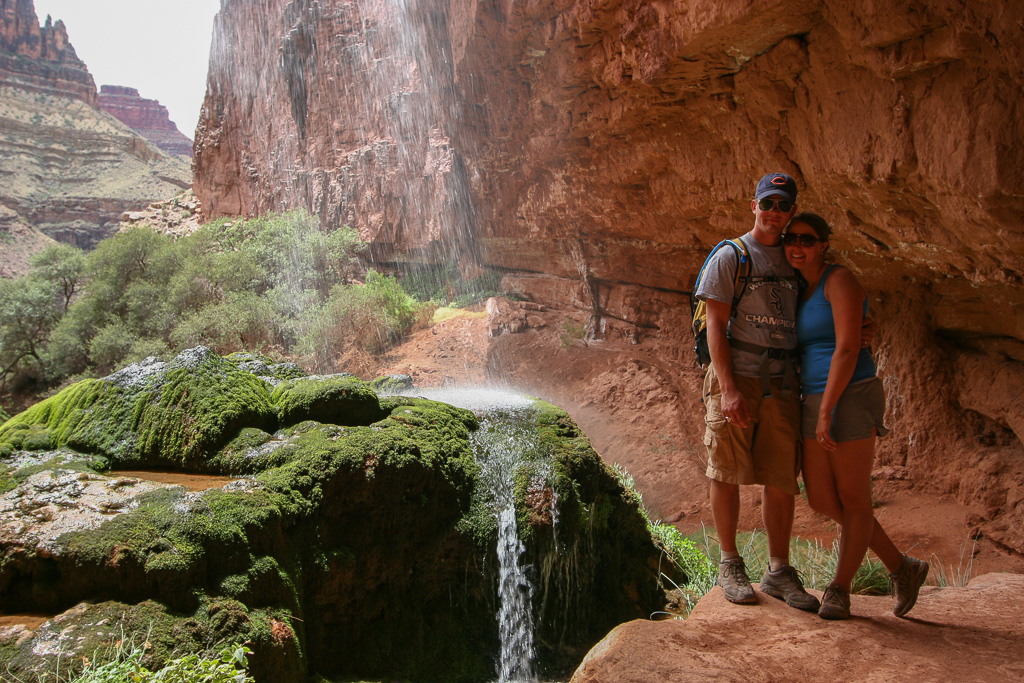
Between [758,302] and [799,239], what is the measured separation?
355 mm

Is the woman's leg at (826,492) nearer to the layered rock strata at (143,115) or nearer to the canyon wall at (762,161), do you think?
the canyon wall at (762,161)

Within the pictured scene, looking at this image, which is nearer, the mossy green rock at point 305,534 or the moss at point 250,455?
the mossy green rock at point 305,534

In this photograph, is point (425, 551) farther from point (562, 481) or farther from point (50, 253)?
point (50, 253)

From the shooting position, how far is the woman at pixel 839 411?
116 inches

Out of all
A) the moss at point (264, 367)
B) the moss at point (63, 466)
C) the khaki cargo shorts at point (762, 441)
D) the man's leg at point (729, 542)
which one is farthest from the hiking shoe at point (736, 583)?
the moss at point (264, 367)

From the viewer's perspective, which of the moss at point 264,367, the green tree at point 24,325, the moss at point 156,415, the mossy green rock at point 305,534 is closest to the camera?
the mossy green rock at point 305,534

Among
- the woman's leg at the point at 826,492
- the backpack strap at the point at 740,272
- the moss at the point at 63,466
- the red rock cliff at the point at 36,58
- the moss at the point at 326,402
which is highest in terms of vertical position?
the red rock cliff at the point at 36,58

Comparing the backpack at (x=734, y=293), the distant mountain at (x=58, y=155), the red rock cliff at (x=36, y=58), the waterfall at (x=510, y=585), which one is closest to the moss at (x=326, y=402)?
the waterfall at (x=510, y=585)

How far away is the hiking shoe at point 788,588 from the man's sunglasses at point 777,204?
179cm

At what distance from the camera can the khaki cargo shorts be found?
3131 mm

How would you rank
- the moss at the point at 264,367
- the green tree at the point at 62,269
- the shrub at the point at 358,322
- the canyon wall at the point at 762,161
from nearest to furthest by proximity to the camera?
1. the canyon wall at the point at 762,161
2. the moss at the point at 264,367
3. the shrub at the point at 358,322
4. the green tree at the point at 62,269

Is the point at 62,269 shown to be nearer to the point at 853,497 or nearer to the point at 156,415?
the point at 156,415

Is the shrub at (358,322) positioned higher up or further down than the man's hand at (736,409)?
further down

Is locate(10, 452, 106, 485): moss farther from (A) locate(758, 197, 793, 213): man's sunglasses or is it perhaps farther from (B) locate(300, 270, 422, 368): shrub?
(B) locate(300, 270, 422, 368): shrub
